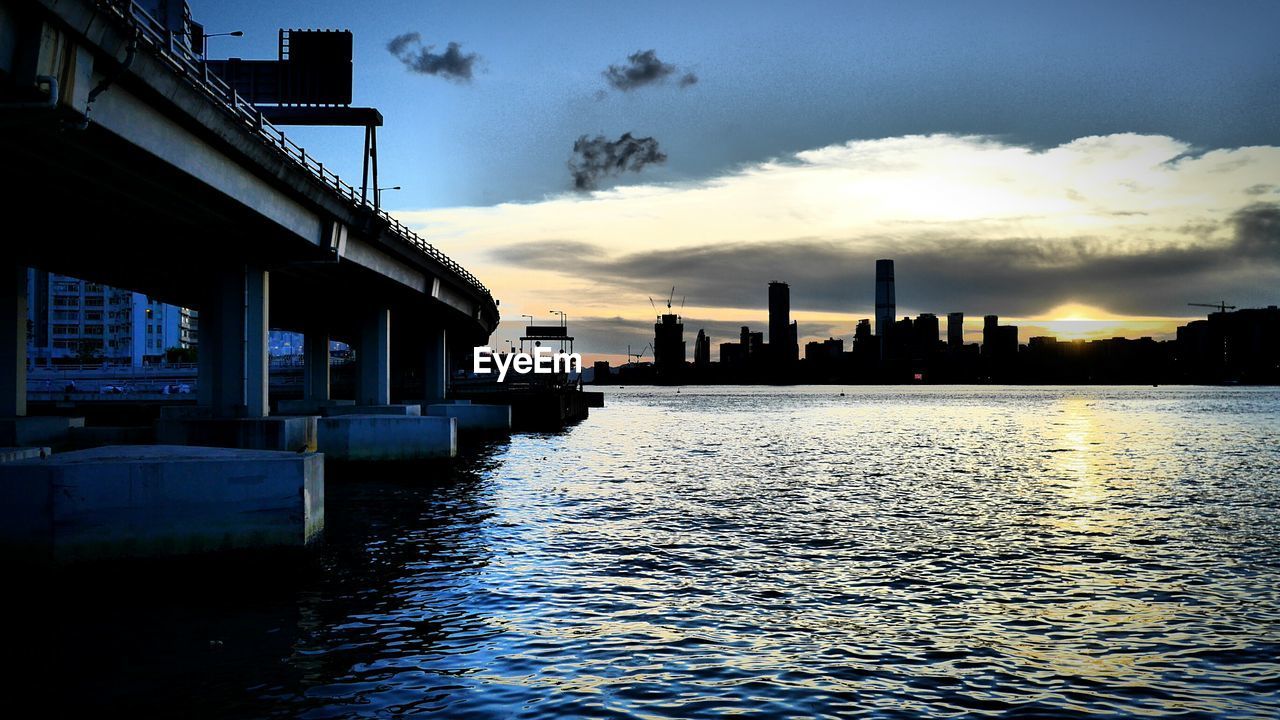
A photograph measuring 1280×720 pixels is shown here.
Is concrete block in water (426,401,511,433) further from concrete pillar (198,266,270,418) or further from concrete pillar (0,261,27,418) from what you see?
concrete pillar (0,261,27,418)

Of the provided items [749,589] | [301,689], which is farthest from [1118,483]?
[301,689]

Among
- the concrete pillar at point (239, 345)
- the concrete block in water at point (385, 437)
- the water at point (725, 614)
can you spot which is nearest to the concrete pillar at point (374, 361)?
the concrete block in water at point (385, 437)

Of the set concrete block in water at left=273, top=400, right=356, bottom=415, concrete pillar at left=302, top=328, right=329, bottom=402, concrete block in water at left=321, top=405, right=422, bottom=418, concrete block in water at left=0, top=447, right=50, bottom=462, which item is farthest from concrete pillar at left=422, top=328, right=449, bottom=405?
concrete block in water at left=0, top=447, right=50, bottom=462

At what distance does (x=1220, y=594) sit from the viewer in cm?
1948

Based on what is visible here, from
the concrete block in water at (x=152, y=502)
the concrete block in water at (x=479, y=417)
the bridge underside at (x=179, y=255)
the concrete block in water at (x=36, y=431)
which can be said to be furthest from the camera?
the concrete block in water at (x=479, y=417)

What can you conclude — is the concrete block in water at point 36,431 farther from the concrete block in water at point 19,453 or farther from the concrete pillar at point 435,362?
the concrete pillar at point 435,362

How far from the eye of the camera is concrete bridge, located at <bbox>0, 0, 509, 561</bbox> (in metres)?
19.6

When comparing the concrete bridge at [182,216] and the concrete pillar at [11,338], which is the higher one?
the concrete bridge at [182,216]

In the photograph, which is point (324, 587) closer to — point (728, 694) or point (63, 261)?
point (728, 694)

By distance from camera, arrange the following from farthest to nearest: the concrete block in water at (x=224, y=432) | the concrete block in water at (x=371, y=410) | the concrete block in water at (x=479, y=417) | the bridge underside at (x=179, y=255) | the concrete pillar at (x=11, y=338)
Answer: the concrete block in water at (x=479, y=417) → the concrete block in water at (x=371, y=410) → the concrete pillar at (x=11, y=338) → the concrete block in water at (x=224, y=432) → the bridge underside at (x=179, y=255)

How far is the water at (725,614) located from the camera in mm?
12914

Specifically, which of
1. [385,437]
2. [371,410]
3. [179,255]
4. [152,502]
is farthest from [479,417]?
[152,502]

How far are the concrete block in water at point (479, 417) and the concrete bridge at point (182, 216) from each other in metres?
10.7

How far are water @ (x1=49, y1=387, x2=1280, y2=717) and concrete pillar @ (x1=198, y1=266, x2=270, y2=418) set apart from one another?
667cm
